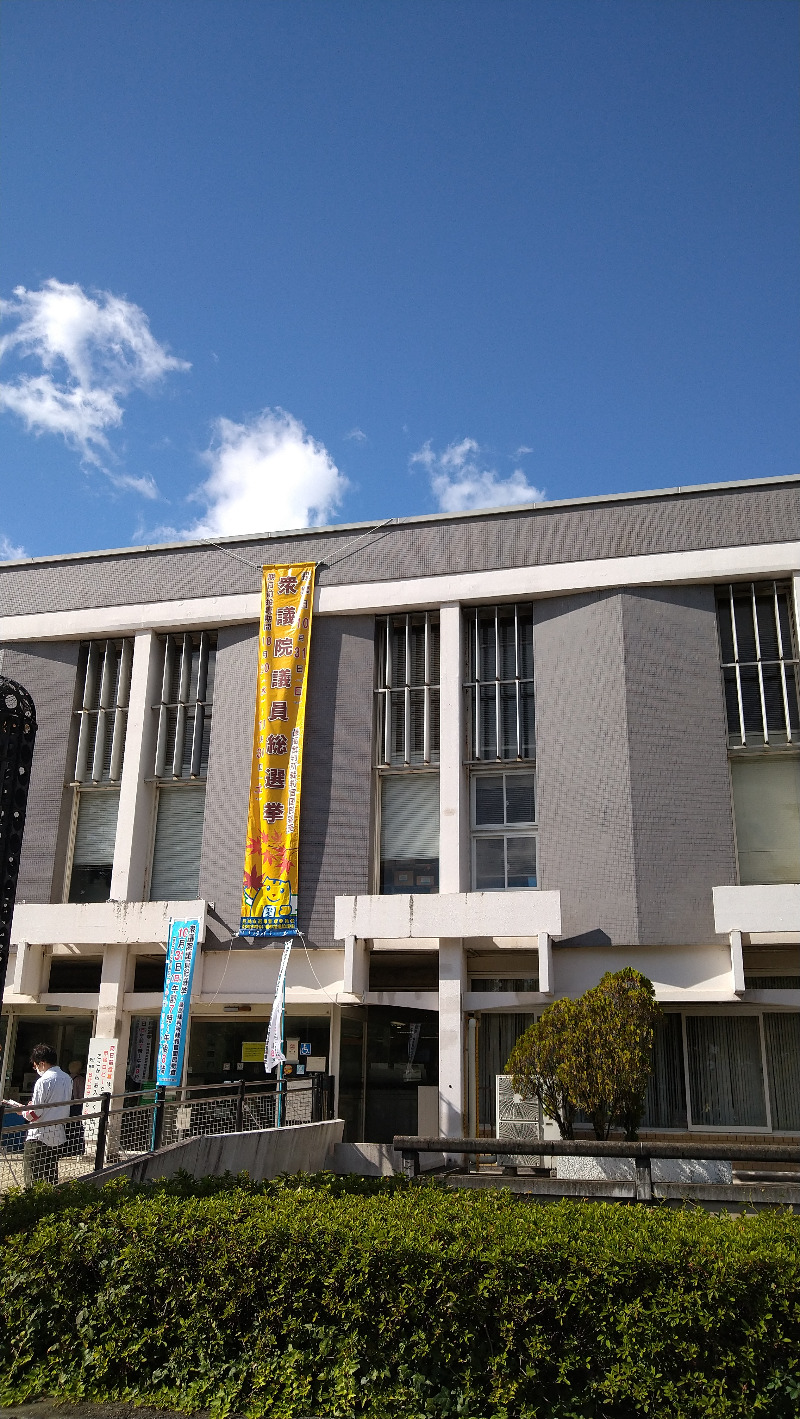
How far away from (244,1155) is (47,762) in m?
10.7

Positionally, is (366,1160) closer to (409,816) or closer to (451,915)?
(451,915)

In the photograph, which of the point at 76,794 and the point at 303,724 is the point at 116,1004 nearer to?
the point at 76,794

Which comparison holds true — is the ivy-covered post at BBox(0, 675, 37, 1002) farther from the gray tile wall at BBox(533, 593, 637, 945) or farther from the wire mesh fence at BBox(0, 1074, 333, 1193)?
the gray tile wall at BBox(533, 593, 637, 945)

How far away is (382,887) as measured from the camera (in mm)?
19891

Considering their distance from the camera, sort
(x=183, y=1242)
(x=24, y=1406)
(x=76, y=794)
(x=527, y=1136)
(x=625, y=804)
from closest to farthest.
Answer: (x=24, y=1406) → (x=183, y=1242) → (x=527, y=1136) → (x=625, y=804) → (x=76, y=794)

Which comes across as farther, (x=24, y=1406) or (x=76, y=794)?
(x=76, y=794)

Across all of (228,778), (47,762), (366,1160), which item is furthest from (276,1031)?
(47,762)

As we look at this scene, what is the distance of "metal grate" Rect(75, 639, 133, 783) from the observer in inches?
854

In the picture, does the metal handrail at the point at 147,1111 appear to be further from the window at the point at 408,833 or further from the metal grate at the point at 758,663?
the metal grate at the point at 758,663

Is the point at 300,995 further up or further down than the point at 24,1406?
further up

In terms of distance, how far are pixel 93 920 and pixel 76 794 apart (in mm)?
3253

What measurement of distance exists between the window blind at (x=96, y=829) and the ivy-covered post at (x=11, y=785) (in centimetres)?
1305

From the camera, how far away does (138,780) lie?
2098 cm

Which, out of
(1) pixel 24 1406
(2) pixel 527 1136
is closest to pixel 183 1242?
(1) pixel 24 1406
